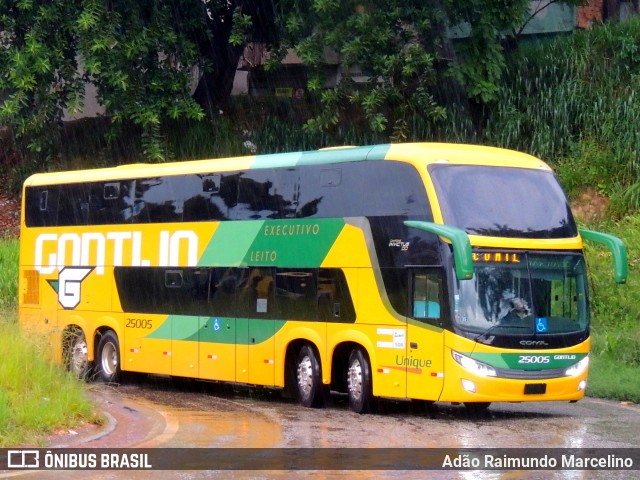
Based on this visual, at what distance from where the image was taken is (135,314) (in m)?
20.8

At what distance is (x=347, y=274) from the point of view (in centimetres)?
1689

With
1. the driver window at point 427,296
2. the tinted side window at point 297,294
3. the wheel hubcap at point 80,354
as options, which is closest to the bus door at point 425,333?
the driver window at point 427,296

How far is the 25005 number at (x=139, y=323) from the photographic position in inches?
806

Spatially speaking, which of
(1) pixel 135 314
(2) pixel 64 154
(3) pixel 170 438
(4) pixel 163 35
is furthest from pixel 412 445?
(2) pixel 64 154

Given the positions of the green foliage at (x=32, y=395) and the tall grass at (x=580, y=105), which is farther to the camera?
the tall grass at (x=580, y=105)

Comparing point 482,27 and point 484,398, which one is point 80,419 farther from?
point 482,27

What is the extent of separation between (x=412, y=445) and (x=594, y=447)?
1.94 m

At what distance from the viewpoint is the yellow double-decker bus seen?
15.6 metres

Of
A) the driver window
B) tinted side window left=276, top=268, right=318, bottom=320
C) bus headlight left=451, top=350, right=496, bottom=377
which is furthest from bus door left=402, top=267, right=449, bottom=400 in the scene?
tinted side window left=276, top=268, right=318, bottom=320

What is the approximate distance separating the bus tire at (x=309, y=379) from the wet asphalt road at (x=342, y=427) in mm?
194

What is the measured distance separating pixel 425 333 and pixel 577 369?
7.09 ft

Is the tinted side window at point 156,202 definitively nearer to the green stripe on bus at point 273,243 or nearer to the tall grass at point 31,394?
the green stripe on bus at point 273,243

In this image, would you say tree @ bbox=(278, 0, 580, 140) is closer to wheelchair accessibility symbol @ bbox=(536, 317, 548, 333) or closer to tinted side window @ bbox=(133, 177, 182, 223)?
tinted side window @ bbox=(133, 177, 182, 223)

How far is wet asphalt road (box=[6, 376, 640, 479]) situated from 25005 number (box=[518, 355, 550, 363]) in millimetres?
790
